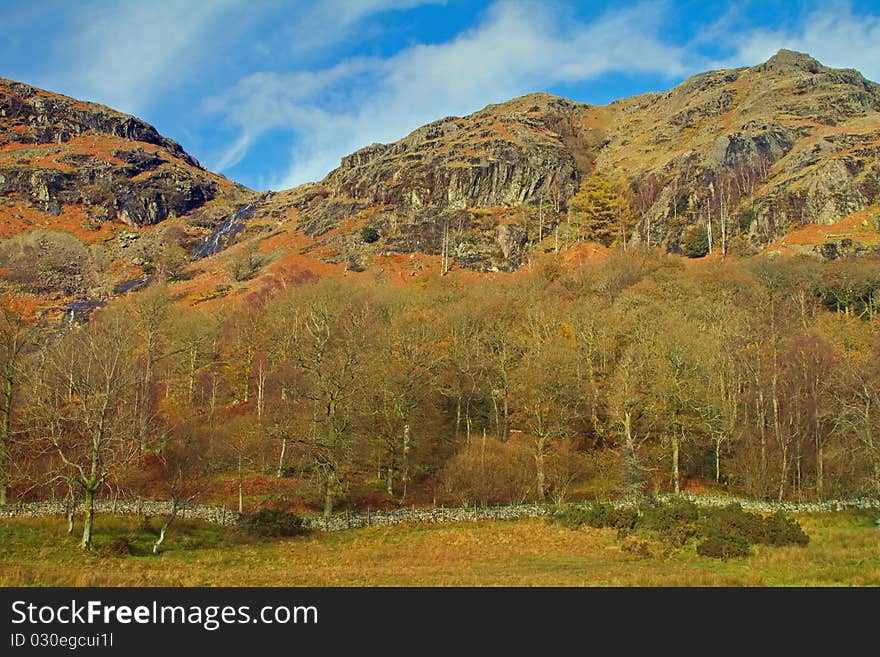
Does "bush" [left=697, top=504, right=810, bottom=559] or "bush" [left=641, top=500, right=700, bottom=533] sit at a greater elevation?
"bush" [left=697, top=504, right=810, bottom=559]

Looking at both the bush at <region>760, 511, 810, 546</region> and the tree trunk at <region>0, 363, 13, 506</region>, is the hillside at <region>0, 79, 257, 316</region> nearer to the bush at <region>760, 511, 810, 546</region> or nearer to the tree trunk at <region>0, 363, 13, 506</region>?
the tree trunk at <region>0, 363, 13, 506</region>

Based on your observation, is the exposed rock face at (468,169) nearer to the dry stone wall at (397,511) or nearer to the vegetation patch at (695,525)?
the dry stone wall at (397,511)

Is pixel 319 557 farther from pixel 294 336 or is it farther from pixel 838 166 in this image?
pixel 838 166

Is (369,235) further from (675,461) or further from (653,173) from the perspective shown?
(675,461)

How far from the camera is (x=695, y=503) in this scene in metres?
40.0

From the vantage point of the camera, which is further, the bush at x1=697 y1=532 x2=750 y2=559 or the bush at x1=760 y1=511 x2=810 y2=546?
the bush at x1=760 y1=511 x2=810 y2=546

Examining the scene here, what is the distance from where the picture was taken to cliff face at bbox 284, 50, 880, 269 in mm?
111938

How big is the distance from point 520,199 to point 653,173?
3310cm

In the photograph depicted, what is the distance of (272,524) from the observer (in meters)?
33.9

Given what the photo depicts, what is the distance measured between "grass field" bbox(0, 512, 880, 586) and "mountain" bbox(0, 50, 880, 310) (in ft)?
263

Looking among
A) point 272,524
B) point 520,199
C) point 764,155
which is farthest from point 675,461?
point 764,155

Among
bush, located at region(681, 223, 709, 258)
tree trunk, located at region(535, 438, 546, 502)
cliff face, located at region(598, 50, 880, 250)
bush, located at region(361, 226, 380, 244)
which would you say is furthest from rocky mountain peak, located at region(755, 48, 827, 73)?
tree trunk, located at region(535, 438, 546, 502)
